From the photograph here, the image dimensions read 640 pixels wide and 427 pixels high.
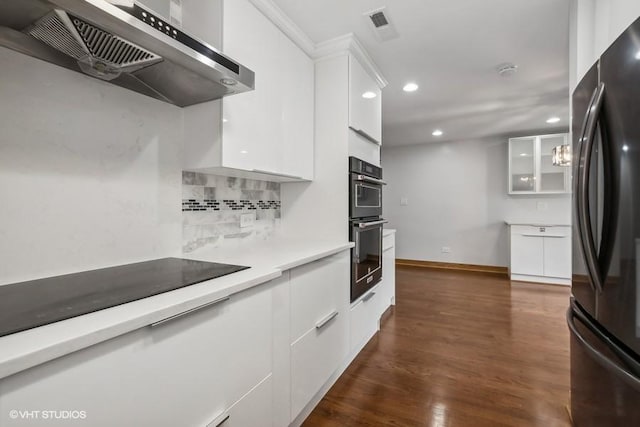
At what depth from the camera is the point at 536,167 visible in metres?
4.31

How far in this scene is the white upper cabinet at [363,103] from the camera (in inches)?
80.9

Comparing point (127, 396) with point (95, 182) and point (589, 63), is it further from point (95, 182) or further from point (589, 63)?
point (589, 63)

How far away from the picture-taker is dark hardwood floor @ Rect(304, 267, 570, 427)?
152cm

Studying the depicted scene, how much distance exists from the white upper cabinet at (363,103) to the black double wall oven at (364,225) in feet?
0.91

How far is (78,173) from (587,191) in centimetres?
187

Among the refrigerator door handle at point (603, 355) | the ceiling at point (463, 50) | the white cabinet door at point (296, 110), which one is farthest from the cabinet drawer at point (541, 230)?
the white cabinet door at point (296, 110)

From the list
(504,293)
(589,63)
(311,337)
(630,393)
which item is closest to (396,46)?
(589,63)

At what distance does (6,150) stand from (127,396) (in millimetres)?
882

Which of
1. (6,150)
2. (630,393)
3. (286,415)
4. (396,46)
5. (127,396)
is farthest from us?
(396,46)

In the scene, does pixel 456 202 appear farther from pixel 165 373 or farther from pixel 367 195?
Answer: pixel 165 373

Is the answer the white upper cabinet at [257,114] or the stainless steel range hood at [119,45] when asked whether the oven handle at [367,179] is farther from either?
the stainless steel range hood at [119,45]

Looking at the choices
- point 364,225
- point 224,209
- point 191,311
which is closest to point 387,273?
point 364,225

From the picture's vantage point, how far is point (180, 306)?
77 centimetres

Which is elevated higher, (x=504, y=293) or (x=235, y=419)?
(x=235, y=419)
